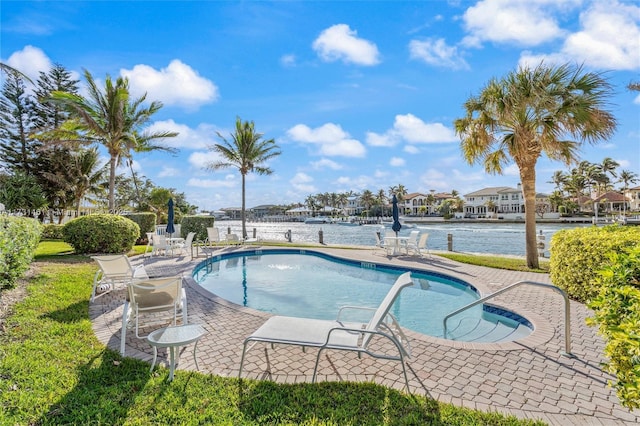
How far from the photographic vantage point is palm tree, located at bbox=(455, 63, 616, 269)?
801cm

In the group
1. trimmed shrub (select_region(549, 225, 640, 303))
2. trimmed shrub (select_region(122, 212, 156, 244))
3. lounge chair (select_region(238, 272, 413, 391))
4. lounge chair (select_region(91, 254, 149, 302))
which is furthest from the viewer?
trimmed shrub (select_region(122, 212, 156, 244))

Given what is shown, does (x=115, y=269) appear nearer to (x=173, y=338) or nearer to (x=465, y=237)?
(x=173, y=338)

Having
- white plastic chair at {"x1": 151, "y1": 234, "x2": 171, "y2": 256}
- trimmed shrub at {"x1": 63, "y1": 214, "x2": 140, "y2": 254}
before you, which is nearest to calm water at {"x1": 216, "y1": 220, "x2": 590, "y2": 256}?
white plastic chair at {"x1": 151, "y1": 234, "x2": 171, "y2": 256}

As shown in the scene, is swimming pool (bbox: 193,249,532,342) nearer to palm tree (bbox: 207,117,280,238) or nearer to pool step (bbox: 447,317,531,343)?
pool step (bbox: 447,317,531,343)

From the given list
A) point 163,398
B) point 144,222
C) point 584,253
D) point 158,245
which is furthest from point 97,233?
point 584,253

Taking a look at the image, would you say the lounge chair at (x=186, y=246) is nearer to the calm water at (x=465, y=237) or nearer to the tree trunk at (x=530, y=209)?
the calm water at (x=465, y=237)

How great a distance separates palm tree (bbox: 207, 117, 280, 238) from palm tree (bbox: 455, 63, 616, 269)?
13958 mm

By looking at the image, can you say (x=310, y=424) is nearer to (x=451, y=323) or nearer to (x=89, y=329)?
(x=89, y=329)

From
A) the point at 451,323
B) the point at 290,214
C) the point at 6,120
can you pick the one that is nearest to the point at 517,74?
the point at 451,323

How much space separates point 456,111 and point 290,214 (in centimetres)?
10229

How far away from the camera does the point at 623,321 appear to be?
1654mm

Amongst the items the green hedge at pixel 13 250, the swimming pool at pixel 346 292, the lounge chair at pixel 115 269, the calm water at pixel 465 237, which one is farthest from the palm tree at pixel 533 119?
the green hedge at pixel 13 250

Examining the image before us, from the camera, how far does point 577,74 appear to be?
8.05 metres

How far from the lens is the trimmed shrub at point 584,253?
5.39 meters
